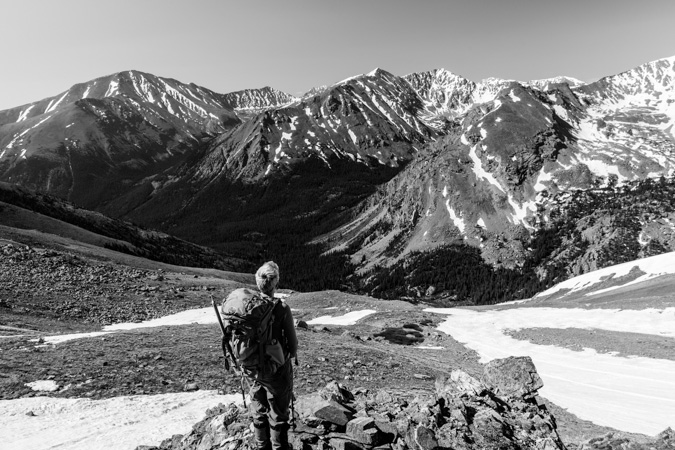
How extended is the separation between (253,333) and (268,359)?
0.62 metres

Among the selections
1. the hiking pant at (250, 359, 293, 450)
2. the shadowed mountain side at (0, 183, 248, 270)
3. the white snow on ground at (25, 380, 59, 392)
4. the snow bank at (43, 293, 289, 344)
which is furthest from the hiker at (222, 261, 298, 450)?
the shadowed mountain side at (0, 183, 248, 270)

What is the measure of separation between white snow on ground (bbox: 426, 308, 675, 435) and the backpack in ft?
59.2

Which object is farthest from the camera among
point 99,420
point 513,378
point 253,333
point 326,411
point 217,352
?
point 217,352

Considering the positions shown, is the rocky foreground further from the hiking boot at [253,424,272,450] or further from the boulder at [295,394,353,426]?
the hiking boot at [253,424,272,450]

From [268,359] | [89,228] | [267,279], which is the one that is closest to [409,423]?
[268,359]

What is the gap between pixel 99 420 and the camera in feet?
39.3

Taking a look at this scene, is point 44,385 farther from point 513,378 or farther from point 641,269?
point 641,269

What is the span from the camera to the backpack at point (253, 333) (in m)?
7.80

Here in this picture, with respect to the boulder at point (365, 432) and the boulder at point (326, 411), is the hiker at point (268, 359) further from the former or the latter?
the boulder at point (365, 432)

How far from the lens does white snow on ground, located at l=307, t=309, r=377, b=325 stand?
42.0 meters

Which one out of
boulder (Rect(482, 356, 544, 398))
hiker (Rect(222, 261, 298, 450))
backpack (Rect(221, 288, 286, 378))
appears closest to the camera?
backpack (Rect(221, 288, 286, 378))

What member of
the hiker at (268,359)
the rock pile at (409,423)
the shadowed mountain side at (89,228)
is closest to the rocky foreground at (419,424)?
the rock pile at (409,423)

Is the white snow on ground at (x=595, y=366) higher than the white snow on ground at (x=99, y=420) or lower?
lower

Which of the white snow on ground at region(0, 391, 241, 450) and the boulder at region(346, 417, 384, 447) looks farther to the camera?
the white snow on ground at region(0, 391, 241, 450)
